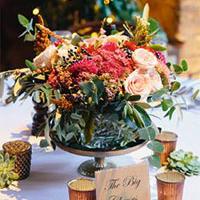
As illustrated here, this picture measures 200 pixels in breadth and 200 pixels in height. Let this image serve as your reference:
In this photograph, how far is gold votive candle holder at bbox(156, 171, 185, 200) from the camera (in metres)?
1.18

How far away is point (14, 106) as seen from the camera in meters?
1.85

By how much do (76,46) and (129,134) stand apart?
11.1 inches

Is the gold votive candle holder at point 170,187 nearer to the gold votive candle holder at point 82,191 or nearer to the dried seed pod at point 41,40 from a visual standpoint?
the gold votive candle holder at point 82,191

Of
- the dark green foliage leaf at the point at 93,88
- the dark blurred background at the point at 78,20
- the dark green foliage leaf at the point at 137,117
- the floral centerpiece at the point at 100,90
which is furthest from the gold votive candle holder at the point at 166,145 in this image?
the dark blurred background at the point at 78,20

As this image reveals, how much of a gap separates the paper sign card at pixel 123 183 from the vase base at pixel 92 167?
21 cm

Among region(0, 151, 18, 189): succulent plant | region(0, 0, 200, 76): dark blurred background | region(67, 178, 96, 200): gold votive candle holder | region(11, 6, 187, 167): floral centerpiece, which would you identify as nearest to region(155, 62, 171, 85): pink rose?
region(11, 6, 187, 167): floral centerpiece

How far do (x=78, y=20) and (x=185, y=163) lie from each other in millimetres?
2452

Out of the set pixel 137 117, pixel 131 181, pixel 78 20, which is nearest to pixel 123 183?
pixel 131 181

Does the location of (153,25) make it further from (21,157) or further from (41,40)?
(21,157)

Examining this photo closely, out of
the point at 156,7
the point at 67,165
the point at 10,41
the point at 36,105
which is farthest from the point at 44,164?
the point at 156,7

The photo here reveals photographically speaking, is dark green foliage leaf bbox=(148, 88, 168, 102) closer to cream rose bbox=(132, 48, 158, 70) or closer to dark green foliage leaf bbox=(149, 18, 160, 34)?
cream rose bbox=(132, 48, 158, 70)

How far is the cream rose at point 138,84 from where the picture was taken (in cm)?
120

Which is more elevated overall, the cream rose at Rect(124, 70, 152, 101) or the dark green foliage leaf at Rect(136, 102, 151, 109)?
the cream rose at Rect(124, 70, 152, 101)

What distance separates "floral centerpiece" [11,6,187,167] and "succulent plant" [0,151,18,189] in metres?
0.13
